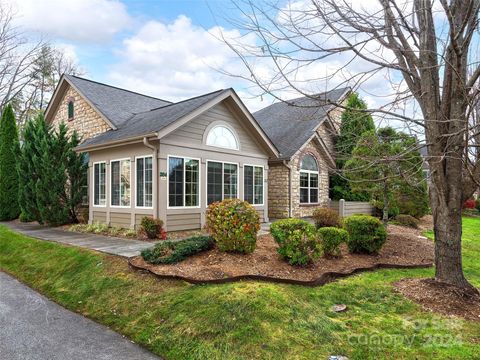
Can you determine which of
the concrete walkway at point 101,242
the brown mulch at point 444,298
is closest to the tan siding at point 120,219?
the concrete walkway at point 101,242

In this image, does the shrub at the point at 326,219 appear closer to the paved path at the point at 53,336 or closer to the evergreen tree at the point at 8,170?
the paved path at the point at 53,336

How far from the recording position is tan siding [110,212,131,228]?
417 inches

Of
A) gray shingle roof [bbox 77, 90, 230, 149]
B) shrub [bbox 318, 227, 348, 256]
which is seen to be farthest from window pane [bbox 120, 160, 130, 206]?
shrub [bbox 318, 227, 348, 256]

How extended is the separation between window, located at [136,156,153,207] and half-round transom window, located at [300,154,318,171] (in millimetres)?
8309

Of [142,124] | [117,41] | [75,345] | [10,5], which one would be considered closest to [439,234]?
[75,345]

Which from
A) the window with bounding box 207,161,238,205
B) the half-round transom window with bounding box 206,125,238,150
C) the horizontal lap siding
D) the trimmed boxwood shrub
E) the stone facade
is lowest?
the trimmed boxwood shrub

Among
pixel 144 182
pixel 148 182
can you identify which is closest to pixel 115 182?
pixel 144 182

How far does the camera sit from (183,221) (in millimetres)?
10219

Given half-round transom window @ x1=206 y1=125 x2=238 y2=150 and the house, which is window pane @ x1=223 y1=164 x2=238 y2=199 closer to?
the house

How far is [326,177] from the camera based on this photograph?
17391mm

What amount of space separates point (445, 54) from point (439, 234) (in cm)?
271

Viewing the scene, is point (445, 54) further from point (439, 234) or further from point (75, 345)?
point (75, 345)

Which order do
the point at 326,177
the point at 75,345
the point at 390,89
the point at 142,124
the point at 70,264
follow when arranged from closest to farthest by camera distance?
the point at 75,345
the point at 390,89
the point at 70,264
the point at 142,124
the point at 326,177

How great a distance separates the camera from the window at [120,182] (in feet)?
35.1
